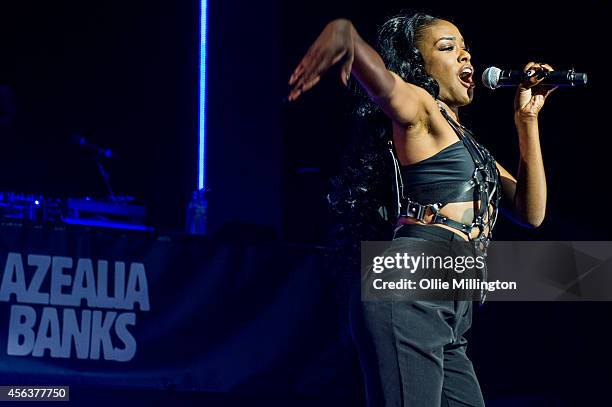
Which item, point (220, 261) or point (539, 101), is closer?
point (539, 101)

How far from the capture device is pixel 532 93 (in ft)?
8.16

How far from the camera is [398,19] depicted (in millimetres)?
2729

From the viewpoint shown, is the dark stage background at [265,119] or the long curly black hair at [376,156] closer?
the long curly black hair at [376,156]

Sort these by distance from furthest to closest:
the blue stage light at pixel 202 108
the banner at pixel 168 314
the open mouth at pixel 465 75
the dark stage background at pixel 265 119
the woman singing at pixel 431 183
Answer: the blue stage light at pixel 202 108 → the dark stage background at pixel 265 119 → the banner at pixel 168 314 → the open mouth at pixel 465 75 → the woman singing at pixel 431 183

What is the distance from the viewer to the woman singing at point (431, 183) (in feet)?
6.94

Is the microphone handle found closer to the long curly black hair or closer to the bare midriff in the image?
the long curly black hair

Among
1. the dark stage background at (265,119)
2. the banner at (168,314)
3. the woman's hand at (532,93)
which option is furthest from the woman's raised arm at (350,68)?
the dark stage background at (265,119)

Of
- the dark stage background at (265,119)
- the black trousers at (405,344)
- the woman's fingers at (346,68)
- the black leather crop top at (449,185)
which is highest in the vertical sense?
the dark stage background at (265,119)

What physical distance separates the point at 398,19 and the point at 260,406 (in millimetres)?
2332

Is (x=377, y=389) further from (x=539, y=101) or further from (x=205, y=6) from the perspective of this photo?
(x=205, y=6)

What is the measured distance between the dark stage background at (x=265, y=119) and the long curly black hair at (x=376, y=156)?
7.05 feet

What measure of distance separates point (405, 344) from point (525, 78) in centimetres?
82

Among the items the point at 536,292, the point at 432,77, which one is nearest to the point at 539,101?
the point at 432,77

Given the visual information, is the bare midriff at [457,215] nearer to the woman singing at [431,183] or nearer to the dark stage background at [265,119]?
the woman singing at [431,183]
